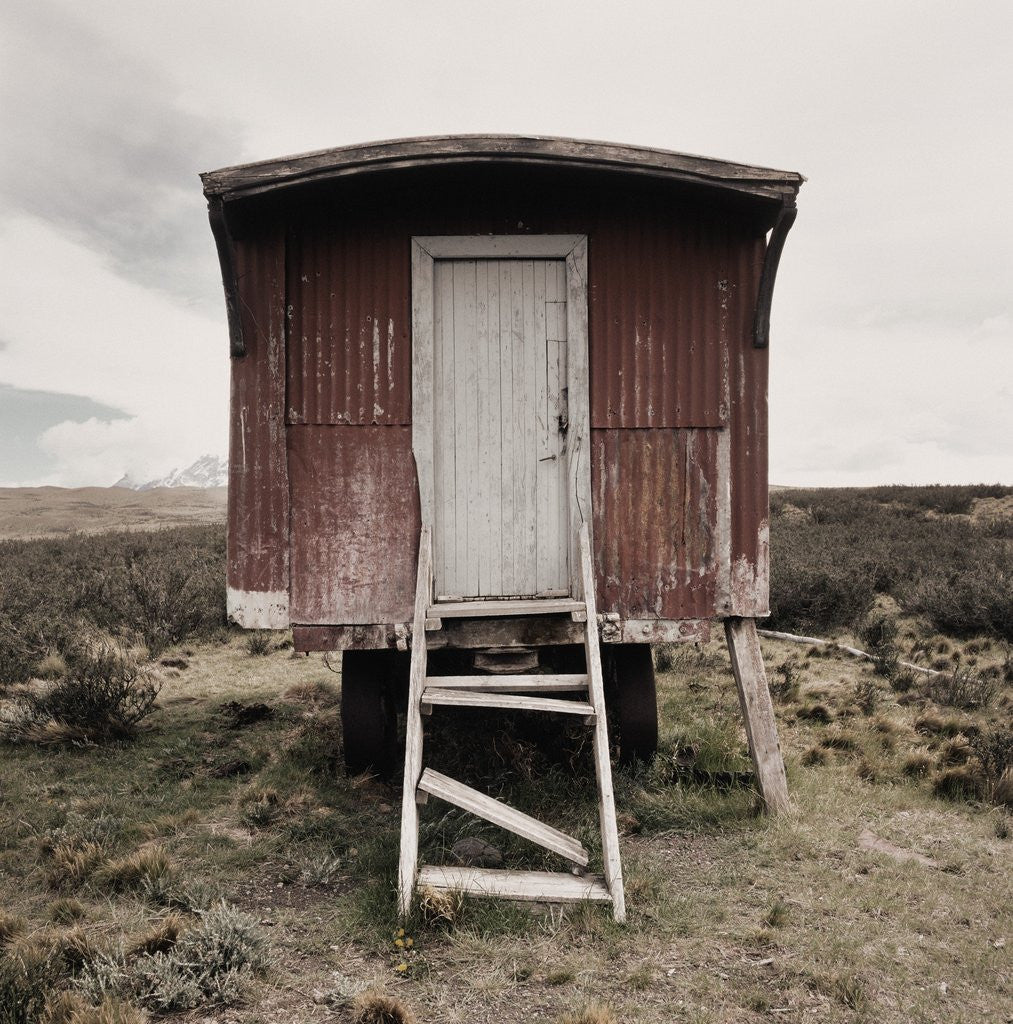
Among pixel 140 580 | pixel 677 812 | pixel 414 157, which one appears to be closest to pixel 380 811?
pixel 677 812

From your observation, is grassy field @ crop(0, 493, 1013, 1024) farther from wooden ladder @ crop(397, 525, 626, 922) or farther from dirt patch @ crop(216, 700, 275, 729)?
wooden ladder @ crop(397, 525, 626, 922)

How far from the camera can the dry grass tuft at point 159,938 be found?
11.1 ft

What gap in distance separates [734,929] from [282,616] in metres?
3.37

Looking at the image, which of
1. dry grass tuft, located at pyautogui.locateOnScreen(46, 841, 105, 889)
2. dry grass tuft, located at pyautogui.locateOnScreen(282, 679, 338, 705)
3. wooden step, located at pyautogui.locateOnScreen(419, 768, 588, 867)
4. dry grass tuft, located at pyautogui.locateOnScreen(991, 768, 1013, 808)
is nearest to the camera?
wooden step, located at pyautogui.locateOnScreen(419, 768, 588, 867)

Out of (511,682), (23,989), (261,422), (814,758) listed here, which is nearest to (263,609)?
(261,422)

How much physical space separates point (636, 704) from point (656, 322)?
2935 millimetres

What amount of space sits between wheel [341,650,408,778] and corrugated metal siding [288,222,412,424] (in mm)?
1919

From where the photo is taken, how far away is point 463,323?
5.32 meters

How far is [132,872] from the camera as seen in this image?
13.4 feet

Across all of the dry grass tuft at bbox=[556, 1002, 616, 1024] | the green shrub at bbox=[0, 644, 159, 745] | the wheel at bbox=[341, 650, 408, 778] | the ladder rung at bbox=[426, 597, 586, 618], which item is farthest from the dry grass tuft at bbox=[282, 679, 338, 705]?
the dry grass tuft at bbox=[556, 1002, 616, 1024]

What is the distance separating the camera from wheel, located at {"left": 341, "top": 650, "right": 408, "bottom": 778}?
223 inches

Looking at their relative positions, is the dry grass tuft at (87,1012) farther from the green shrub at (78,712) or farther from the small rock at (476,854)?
the green shrub at (78,712)

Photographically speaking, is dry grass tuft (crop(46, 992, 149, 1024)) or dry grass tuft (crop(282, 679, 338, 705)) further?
dry grass tuft (crop(282, 679, 338, 705))

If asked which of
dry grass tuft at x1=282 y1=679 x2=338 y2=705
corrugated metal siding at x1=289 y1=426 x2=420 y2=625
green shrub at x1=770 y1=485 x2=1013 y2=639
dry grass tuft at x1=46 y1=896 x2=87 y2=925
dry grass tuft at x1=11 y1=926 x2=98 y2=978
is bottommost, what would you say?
dry grass tuft at x1=282 y1=679 x2=338 y2=705
